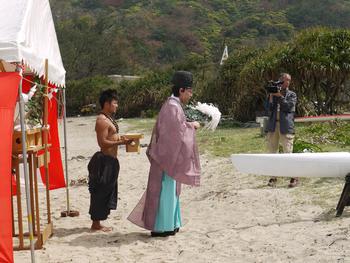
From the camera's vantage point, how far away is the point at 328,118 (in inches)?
557

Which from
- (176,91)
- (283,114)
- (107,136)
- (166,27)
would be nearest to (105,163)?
(107,136)

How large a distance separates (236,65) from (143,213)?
17403 millimetres

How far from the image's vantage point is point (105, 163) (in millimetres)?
6180

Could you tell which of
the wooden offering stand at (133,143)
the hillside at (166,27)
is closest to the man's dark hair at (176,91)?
the wooden offering stand at (133,143)

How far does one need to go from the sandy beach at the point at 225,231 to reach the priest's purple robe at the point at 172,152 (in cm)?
55

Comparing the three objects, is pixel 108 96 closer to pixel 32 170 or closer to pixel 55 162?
pixel 32 170

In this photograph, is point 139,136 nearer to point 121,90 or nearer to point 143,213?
point 143,213

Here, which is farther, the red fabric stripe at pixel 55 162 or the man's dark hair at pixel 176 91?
the red fabric stripe at pixel 55 162

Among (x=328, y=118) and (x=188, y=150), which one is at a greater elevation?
(x=188, y=150)

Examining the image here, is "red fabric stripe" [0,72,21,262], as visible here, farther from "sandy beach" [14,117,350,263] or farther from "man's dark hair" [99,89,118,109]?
"man's dark hair" [99,89,118,109]

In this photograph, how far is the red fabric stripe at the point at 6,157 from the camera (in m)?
4.43

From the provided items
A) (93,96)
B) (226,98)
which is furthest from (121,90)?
(226,98)

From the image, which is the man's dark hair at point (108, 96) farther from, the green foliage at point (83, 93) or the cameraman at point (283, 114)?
the green foliage at point (83, 93)

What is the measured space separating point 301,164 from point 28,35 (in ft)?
11.6
